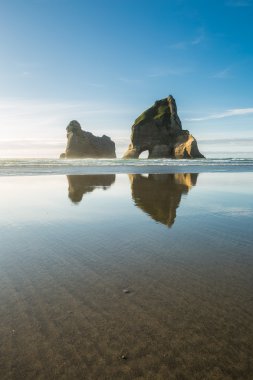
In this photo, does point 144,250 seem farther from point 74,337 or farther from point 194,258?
point 74,337

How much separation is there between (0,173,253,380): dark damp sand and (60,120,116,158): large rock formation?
125 meters

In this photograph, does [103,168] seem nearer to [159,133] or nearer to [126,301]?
[126,301]

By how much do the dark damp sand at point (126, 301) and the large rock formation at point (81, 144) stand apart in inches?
4932

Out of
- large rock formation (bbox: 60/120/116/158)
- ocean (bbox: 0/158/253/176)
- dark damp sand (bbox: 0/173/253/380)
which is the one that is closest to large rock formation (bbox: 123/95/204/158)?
large rock formation (bbox: 60/120/116/158)

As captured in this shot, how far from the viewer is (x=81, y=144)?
132375 millimetres

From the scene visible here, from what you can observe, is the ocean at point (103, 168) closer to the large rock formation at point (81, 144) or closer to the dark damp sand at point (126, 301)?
the dark damp sand at point (126, 301)

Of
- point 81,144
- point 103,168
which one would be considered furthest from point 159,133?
point 103,168

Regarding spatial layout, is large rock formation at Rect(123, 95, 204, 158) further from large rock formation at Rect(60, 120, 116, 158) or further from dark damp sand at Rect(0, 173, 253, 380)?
dark damp sand at Rect(0, 173, 253, 380)

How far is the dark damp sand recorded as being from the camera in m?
2.77

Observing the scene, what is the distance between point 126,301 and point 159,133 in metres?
105

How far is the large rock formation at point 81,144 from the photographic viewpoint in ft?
427

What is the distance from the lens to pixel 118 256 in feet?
18.2

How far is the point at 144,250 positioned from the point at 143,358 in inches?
123

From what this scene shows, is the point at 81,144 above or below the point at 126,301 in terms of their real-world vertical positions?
above
